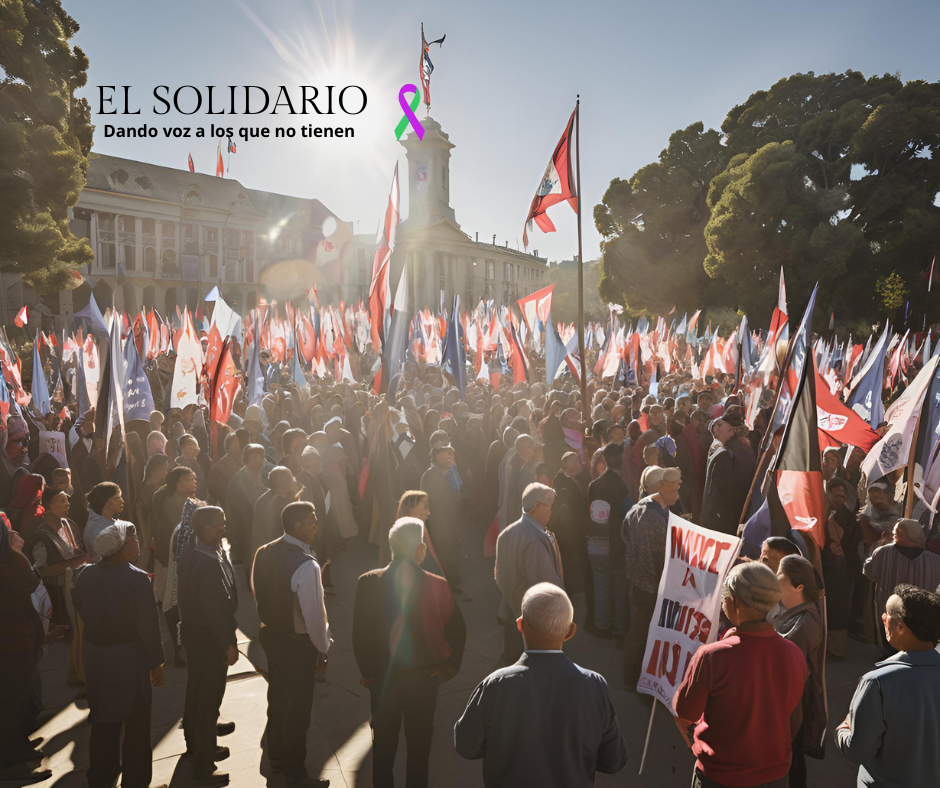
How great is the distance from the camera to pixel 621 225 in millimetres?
40875

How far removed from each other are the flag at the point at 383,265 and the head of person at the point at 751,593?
8.86 meters

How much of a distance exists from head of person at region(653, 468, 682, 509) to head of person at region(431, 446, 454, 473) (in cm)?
207

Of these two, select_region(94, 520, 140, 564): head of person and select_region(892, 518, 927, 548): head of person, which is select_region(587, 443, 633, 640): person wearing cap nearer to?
select_region(892, 518, 927, 548): head of person

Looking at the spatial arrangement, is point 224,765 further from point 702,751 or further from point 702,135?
point 702,135

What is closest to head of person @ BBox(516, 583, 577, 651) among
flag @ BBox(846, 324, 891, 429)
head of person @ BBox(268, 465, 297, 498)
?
head of person @ BBox(268, 465, 297, 498)

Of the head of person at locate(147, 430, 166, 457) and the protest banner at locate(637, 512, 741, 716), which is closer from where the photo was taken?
the protest banner at locate(637, 512, 741, 716)

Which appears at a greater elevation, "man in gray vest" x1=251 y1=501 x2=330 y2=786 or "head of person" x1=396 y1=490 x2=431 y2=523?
"head of person" x1=396 y1=490 x2=431 y2=523

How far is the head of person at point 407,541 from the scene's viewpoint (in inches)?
142

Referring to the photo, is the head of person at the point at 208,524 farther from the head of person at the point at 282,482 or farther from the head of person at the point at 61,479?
the head of person at the point at 61,479

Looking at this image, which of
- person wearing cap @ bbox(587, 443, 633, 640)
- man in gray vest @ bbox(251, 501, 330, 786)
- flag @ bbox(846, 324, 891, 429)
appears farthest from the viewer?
flag @ bbox(846, 324, 891, 429)

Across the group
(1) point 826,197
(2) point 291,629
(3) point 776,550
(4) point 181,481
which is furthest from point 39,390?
(1) point 826,197

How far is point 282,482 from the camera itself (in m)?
5.15

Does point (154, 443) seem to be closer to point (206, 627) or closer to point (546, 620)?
point (206, 627)

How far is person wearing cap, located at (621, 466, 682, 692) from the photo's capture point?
5.00 metres
